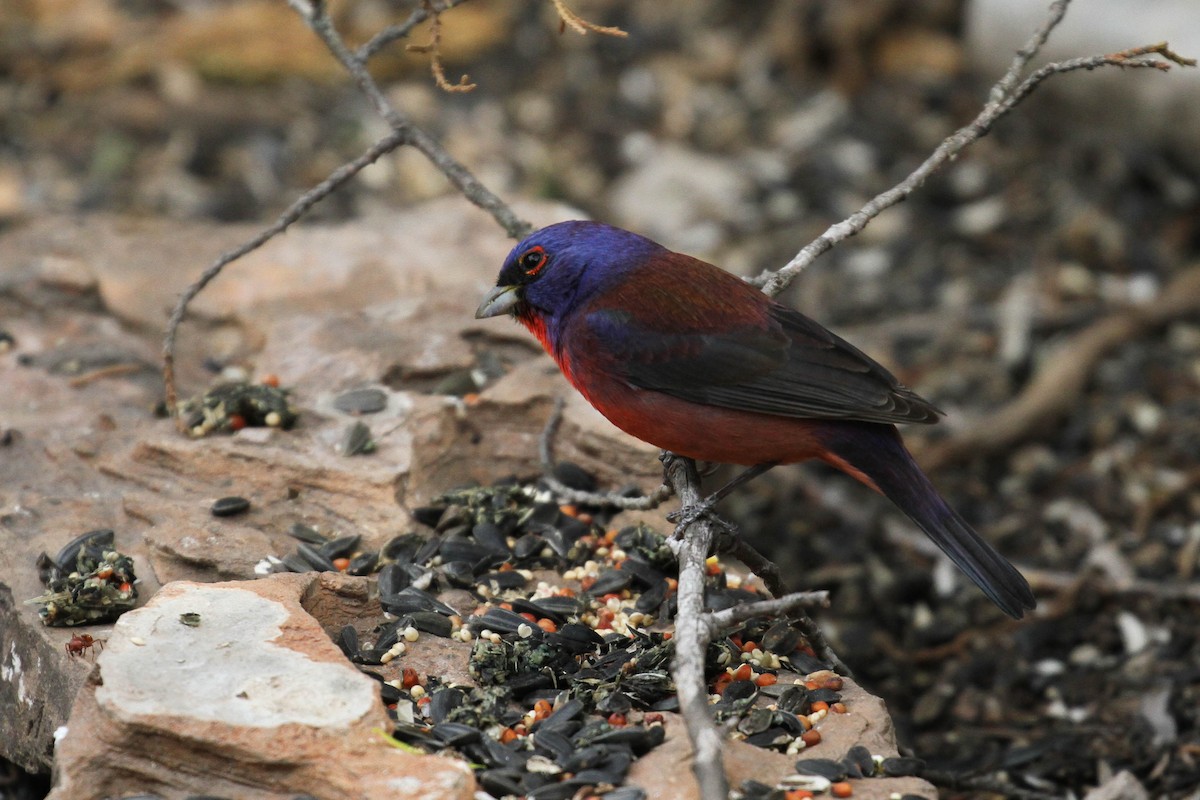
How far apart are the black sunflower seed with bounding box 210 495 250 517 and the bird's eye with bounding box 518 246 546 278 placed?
1171 millimetres

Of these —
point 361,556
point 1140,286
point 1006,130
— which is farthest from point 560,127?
point 361,556

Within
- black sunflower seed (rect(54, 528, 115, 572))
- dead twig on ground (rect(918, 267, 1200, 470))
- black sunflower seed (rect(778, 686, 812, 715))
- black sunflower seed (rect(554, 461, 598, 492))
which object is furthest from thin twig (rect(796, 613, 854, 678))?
dead twig on ground (rect(918, 267, 1200, 470))

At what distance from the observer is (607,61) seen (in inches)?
379

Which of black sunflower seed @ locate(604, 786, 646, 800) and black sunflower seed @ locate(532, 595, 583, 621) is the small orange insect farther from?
black sunflower seed @ locate(604, 786, 646, 800)

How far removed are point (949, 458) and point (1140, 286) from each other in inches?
75.2

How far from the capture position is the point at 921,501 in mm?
4039

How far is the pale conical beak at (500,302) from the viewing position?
450cm

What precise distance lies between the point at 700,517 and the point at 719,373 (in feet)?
1.70

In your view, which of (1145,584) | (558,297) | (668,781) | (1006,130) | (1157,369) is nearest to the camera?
(668,781)

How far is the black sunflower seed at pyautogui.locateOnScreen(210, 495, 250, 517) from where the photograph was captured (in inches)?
167

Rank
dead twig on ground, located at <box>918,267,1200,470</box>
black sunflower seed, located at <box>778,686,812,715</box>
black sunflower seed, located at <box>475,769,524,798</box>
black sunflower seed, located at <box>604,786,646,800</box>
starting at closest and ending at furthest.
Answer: black sunflower seed, located at <box>604,786,646,800</box> → black sunflower seed, located at <box>475,769,524,798</box> → black sunflower seed, located at <box>778,686,812,715</box> → dead twig on ground, located at <box>918,267,1200,470</box>

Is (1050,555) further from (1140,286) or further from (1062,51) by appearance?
(1062,51)

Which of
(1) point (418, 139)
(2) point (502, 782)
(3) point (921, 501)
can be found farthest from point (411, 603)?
(1) point (418, 139)

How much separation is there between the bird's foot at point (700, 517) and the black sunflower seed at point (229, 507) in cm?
136
